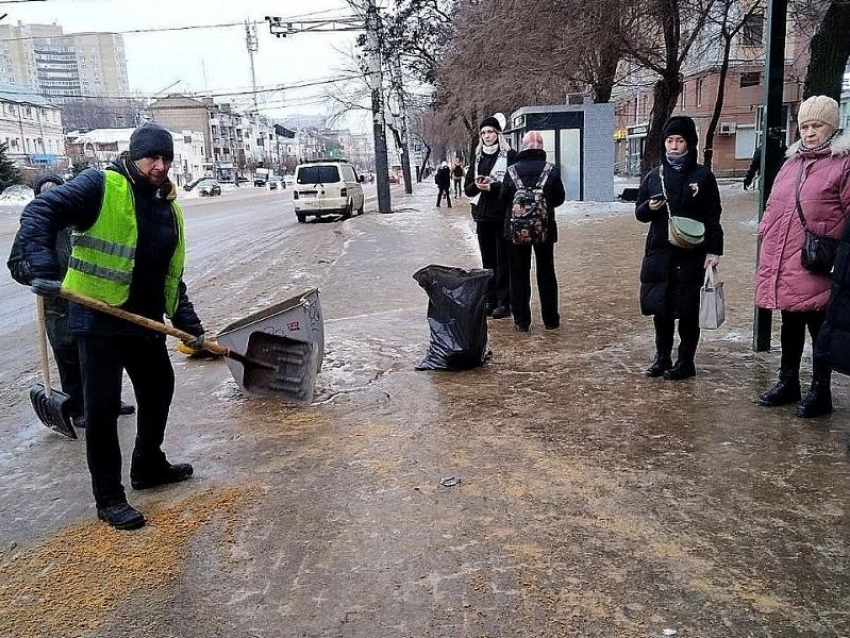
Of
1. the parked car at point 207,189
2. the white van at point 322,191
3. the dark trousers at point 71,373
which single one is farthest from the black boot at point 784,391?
the parked car at point 207,189

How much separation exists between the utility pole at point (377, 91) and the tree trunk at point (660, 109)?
7.86 meters

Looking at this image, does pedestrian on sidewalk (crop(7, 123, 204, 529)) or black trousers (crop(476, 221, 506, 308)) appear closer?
pedestrian on sidewalk (crop(7, 123, 204, 529))

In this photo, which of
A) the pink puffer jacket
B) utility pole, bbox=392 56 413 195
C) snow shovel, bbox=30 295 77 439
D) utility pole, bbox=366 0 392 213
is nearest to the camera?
the pink puffer jacket

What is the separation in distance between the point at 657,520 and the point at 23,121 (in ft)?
271

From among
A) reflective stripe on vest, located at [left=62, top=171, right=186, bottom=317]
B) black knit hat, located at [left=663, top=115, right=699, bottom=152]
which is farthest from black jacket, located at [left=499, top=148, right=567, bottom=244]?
reflective stripe on vest, located at [left=62, top=171, right=186, bottom=317]

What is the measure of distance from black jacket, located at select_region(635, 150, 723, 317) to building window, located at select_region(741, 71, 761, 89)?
129 feet

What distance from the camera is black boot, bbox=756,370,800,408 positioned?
453cm

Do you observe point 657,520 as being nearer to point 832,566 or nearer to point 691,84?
point 832,566

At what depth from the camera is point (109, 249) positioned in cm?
325

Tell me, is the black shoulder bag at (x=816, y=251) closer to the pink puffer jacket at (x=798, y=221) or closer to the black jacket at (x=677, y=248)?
the pink puffer jacket at (x=798, y=221)

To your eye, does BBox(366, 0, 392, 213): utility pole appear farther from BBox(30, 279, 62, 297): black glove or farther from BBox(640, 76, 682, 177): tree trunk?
BBox(30, 279, 62, 297): black glove

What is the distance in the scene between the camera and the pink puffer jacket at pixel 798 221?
13.3 feet

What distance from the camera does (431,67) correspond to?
102 feet

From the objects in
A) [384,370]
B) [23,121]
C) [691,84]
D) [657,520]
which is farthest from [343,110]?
[23,121]
